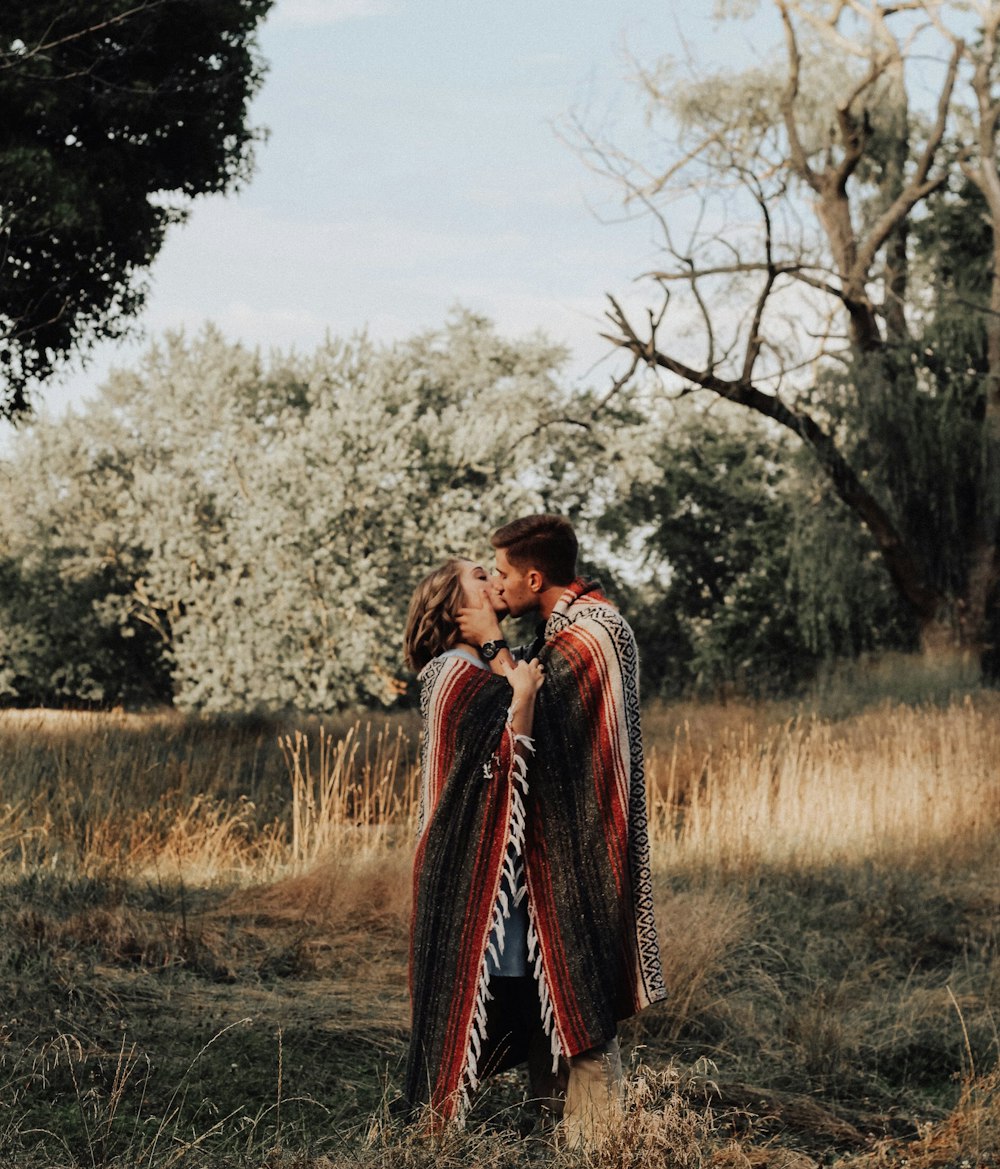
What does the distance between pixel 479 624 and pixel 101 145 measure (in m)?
9.66

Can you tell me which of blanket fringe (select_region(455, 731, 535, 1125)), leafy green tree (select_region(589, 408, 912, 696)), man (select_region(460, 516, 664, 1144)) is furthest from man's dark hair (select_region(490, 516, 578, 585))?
leafy green tree (select_region(589, 408, 912, 696))

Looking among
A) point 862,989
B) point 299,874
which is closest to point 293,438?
point 299,874

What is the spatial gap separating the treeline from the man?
1655 cm

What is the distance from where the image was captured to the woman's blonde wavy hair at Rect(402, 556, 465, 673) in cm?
348

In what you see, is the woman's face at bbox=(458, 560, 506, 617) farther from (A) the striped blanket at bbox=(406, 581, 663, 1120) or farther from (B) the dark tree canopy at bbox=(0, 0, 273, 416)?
(B) the dark tree canopy at bbox=(0, 0, 273, 416)

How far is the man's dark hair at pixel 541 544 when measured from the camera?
351cm

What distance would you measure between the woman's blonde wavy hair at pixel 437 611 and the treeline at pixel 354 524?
1660cm

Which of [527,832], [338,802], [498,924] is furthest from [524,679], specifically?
[338,802]

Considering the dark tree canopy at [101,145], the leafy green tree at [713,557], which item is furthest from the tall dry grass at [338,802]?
the leafy green tree at [713,557]

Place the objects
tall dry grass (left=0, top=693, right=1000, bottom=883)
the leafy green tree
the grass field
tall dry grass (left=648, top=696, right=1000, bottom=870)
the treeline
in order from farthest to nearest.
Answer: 1. the leafy green tree
2. the treeline
3. tall dry grass (left=648, top=696, right=1000, bottom=870)
4. tall dry grass (left=0, top=693, right=1000, bottom=883)
5. the grass field

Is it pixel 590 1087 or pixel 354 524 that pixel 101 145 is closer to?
pixel 590 1087

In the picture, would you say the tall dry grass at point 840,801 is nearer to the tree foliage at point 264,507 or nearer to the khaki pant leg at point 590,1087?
the khaki pant leg at point 590,1087

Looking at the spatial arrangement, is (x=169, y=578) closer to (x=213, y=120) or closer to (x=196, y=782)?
(x=213, y=120)

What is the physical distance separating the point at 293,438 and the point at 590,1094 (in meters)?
21.8
